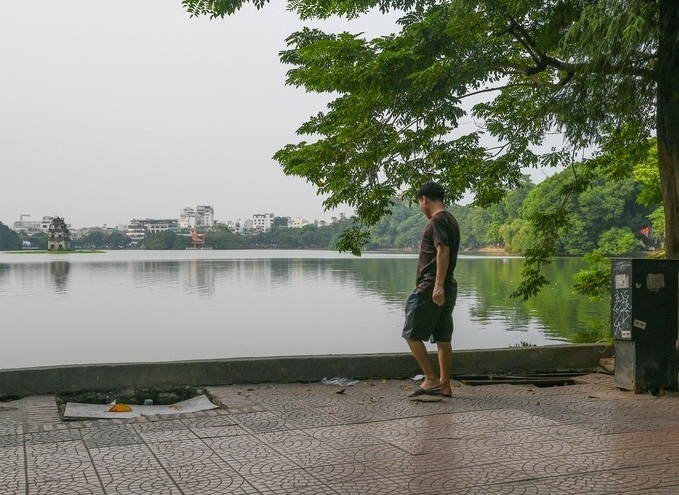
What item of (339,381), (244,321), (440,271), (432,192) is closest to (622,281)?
(440,271)

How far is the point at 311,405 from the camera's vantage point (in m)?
7.13

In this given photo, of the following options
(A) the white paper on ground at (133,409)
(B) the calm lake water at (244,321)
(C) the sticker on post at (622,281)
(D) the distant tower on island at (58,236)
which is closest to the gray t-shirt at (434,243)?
(C) the sticker on post at (622,281)

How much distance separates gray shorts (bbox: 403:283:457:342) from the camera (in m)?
7.40

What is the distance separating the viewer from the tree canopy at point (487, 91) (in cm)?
882

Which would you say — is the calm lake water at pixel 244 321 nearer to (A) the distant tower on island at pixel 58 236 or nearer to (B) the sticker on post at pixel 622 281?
(B) the sticker on post at pixel 622 281

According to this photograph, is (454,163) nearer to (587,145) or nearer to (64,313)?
(587,145)

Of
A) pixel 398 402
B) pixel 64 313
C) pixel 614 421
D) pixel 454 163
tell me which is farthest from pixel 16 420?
pixel 64 313

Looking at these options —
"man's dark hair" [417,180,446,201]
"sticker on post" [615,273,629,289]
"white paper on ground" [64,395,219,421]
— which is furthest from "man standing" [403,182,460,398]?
"white paper on ground" [64,395,219,421]

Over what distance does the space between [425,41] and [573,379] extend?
487cm

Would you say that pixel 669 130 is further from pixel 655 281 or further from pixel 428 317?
pixel 428 317

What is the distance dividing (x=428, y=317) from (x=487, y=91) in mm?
5660

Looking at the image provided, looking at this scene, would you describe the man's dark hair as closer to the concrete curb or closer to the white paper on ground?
the concrete curb

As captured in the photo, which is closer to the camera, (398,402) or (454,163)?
(398,402)

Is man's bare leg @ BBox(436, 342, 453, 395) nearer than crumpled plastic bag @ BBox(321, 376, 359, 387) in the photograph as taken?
Yes
